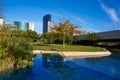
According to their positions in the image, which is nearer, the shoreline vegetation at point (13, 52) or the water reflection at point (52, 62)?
the shoreline vegetation at point (13, 52)

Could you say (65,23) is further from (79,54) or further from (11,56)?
(11,56)

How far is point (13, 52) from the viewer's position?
60.4 feet

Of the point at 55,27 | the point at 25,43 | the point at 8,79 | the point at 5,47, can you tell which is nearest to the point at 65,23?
the point at 55,27

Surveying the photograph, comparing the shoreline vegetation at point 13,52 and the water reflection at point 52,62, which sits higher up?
the shoreline vegetation at point 13,52

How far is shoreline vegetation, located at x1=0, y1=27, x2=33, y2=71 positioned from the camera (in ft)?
56.3

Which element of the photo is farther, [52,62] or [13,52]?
[52,62]

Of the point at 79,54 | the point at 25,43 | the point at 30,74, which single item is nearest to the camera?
the point at 30,74

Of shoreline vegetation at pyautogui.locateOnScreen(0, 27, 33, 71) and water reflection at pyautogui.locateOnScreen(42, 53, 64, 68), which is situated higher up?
shoreline vegetation at pyautogui.locateOnScreen(0, 27, 33, 71)

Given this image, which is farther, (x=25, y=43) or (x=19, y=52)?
(x=25, y=43)

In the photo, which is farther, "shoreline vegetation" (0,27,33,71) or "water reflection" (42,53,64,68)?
"water reflection" (42,53,64,68)

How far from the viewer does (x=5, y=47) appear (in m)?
17.8

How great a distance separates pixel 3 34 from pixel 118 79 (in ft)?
35.9

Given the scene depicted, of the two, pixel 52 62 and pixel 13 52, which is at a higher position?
pixel 13 52

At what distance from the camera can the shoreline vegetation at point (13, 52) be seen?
675 inches
